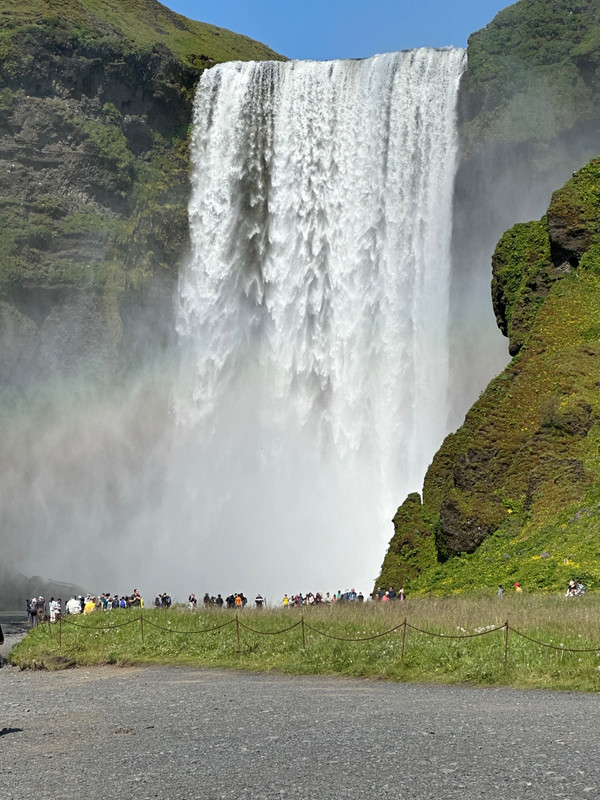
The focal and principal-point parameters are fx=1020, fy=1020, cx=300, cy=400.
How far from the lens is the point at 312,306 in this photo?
65438mm

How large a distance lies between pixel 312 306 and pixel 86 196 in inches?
739

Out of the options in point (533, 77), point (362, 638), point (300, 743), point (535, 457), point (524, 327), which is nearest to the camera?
point (300, 743)

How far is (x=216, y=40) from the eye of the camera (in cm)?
9012

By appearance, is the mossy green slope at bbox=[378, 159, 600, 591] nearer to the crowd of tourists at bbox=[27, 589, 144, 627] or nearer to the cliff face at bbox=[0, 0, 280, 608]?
the crowd of tourists at bbox=[27, 589, 144, 627]

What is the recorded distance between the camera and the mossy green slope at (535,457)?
1270 inches

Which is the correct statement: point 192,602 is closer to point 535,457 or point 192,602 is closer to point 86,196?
A: point 535,457

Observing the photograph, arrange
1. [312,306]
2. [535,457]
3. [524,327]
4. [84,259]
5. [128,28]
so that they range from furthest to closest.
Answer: [128,28]
[84,259]
[312,306]
[524,327]
[535,457]

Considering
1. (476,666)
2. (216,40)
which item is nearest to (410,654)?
(476,666)

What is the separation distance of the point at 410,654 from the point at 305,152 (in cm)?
5172

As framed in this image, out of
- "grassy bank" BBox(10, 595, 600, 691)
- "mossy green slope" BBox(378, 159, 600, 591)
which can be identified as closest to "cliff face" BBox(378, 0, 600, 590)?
"mossy green slope" BBox(378, 159, 600, 591)

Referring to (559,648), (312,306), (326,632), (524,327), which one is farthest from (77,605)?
(312,306)

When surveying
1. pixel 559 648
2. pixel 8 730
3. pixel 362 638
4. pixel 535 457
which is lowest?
pixel 8 730

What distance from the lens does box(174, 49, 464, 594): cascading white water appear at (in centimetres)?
6000

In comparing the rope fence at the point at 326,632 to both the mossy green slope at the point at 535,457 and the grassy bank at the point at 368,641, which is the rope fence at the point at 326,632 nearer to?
the grassy bank at the point at 368,641
